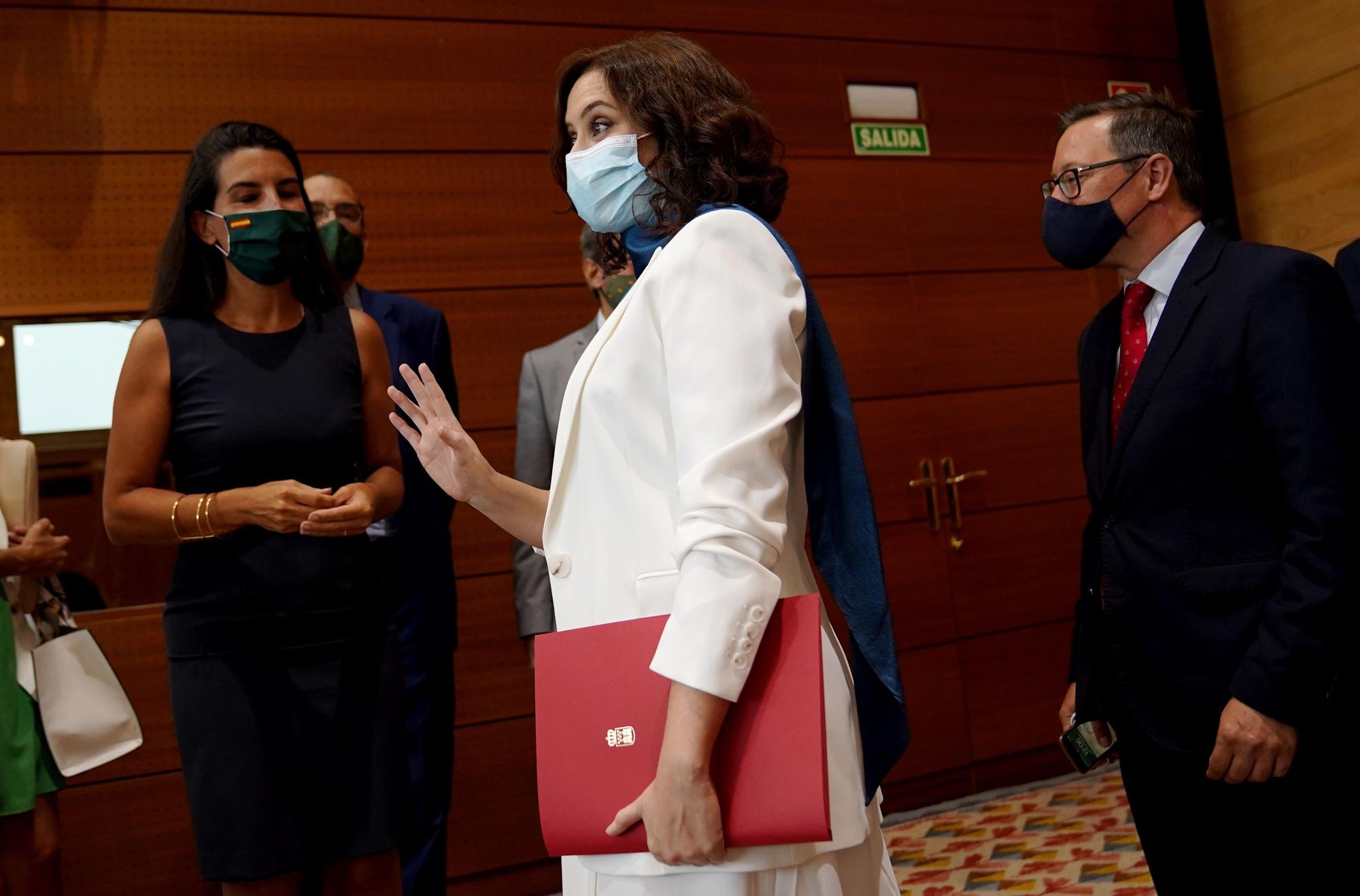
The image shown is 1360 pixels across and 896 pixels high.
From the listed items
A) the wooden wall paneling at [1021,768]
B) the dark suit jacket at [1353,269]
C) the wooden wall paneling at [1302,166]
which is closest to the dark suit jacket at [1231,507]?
the dark suit jacket at [1353,269]

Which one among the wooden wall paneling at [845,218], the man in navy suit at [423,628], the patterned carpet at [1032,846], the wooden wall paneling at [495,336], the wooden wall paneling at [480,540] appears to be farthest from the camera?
the wooden wall paneling at [845,218]

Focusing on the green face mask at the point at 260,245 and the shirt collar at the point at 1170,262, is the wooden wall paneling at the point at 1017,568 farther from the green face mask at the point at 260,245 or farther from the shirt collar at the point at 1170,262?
the green face mask at the point at 260,245

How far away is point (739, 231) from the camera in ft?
3.89

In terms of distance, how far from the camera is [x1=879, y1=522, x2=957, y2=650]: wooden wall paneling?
461cm

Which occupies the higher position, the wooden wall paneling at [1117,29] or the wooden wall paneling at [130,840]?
the wooden wall paneling at [1117,29]

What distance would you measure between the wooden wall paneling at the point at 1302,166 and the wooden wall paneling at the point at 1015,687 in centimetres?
201

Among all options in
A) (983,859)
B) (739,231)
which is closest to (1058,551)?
(983,859)

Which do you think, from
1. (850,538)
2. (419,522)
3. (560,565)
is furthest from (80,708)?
(850,538)

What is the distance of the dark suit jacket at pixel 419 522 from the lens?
10.2 feet

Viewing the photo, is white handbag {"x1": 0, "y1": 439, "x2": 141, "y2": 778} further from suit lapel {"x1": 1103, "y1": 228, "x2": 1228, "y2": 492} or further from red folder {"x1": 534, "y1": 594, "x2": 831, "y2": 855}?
suit lapel {"x1": 1103, "y1": 228, "x2": 1228, "y2": 492}

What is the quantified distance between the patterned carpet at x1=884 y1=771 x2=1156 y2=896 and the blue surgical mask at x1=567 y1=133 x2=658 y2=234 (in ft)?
8.21

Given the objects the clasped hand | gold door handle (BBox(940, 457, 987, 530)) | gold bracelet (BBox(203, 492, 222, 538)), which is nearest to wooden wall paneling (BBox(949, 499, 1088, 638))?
gold door handle (BBox(940, 457, 987, 530))

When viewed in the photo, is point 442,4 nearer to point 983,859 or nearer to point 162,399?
point 162,399

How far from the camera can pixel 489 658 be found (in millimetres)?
3947
